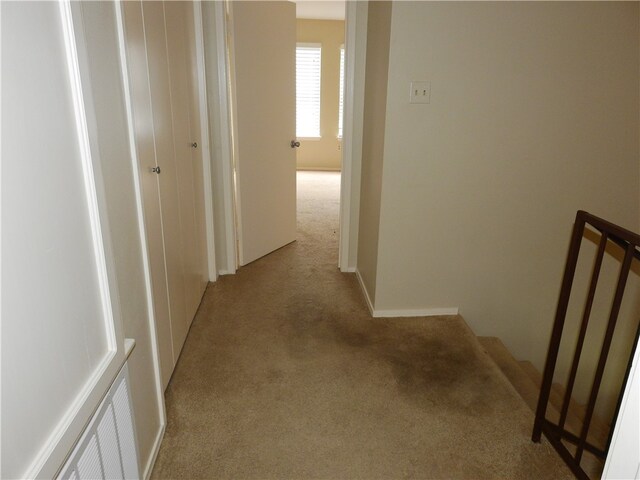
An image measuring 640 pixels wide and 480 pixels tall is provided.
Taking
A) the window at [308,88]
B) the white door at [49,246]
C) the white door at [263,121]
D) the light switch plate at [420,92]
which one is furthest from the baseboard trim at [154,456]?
the window at [308,88]

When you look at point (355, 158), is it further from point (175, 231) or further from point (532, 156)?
point (175, 231)

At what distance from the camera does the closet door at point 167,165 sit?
185 centimetres

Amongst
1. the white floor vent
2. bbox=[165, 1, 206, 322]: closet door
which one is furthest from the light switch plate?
the white floor vent

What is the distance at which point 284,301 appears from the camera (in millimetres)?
2949

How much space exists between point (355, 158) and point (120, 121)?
202 centimetres

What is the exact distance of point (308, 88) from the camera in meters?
7.63

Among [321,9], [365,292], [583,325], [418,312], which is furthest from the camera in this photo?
[321,9]

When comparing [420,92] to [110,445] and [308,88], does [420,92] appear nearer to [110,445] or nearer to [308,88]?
[110,445]

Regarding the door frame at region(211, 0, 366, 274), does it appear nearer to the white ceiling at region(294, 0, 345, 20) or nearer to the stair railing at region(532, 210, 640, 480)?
the stair railing at region(532, 210, 640, 480)

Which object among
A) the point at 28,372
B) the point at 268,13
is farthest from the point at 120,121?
the point at 268,13

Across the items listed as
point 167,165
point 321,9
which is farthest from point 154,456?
point 321,9

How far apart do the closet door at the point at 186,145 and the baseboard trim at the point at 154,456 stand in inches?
31.9

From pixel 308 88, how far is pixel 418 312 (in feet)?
19.0

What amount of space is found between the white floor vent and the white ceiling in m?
5.71
